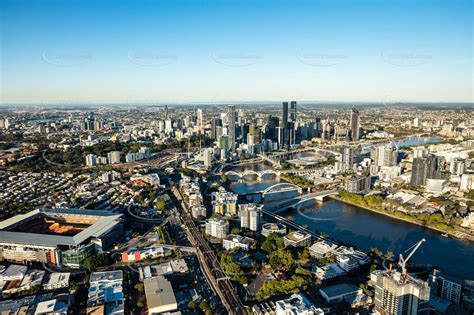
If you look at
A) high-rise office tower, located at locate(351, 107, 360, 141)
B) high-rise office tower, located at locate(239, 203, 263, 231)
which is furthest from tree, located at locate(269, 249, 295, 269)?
high-rise office tower, located at locate(351, 107, 360, 141)

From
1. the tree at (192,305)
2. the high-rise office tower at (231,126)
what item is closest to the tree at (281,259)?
the tree at (192,305)

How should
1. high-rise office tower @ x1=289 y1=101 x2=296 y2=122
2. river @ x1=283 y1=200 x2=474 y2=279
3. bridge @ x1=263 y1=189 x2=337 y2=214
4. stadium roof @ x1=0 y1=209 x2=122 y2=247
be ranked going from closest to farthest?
stadium roof @ x1=0 y1=209 x2=122 y2=247 → river @ x1=283 y1=200 x2=474 y2=279 → bridge @ x1=263 y1=189 x2=337 y2=214 → high-rise office tower @ x1=289 y1=101 x2=296 y2=122

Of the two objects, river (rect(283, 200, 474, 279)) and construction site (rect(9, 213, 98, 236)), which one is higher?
construction site (rect(9, 213, 98, 236))

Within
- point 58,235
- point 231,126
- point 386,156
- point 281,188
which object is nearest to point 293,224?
point 281,188

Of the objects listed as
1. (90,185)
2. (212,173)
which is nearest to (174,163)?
(212,173)

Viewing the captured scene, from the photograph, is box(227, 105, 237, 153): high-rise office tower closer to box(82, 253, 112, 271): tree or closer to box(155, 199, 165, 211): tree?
box(155, 199, 165, 211): tree
